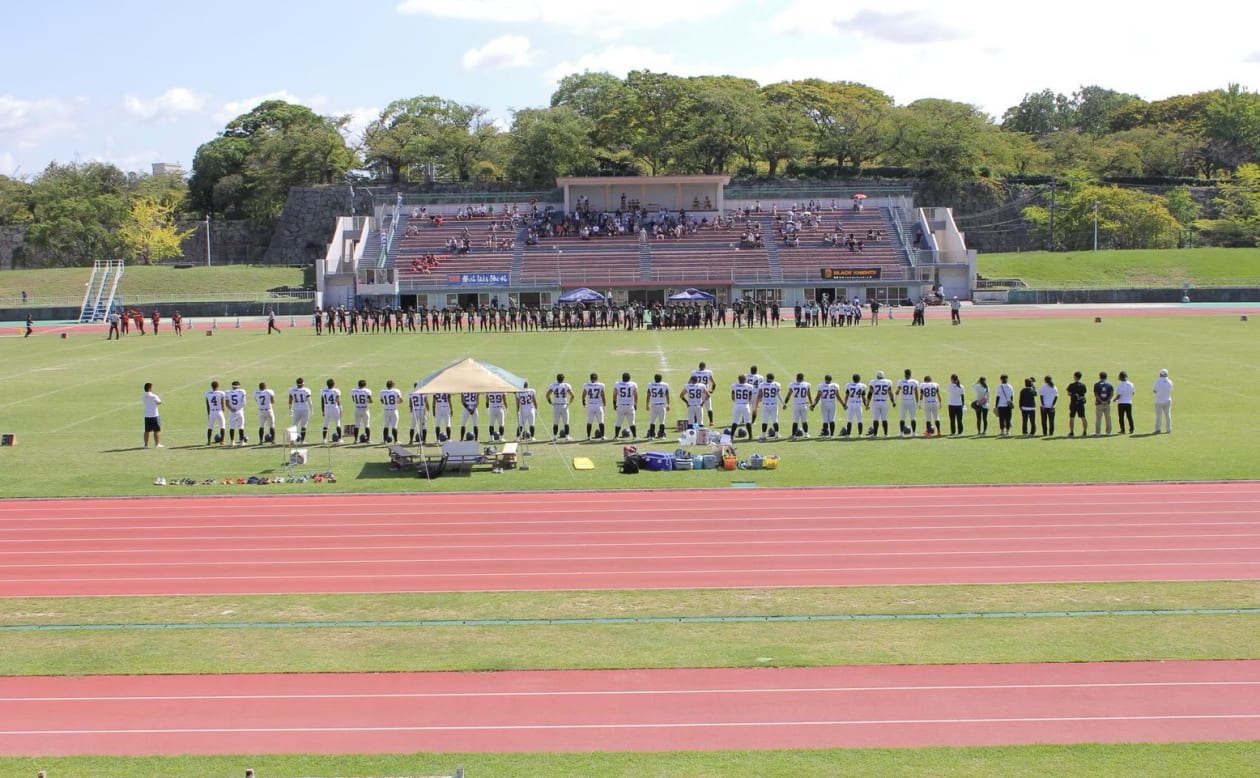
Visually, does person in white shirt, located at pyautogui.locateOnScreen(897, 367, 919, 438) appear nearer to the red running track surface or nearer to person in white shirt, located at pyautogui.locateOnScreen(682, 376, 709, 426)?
person in white shirt, located at pyautogui.locateOnScreen(682, 376, 709, 426)

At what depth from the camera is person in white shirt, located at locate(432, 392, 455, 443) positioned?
989 inches

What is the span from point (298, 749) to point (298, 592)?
486 cm

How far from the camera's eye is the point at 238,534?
17781 mm

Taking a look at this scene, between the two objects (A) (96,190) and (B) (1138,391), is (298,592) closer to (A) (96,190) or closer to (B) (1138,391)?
(B) (1138,391)

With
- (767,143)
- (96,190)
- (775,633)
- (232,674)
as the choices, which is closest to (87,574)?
(232,674)

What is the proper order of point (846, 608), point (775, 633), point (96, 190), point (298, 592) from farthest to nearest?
1. point (96, 190)
2. point (298, 592)
3. point (846, 608)
4. point (775, 633)

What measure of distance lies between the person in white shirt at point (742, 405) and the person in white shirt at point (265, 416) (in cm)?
945

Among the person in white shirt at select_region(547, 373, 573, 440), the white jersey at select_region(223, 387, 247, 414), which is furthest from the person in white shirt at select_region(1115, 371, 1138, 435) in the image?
the white jersey at select_region(223, 387, 247, 414)

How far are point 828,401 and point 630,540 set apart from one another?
9633mm

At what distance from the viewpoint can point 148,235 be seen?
307ft

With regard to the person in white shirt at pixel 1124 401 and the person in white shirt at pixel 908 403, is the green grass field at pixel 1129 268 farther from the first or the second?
the person in white shirt at pixel 908 403

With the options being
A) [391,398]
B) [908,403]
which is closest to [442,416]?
[391,398]

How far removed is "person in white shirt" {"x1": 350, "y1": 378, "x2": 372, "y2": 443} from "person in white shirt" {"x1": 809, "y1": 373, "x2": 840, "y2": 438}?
9142mm

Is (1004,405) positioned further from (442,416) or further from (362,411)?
(362,411)
